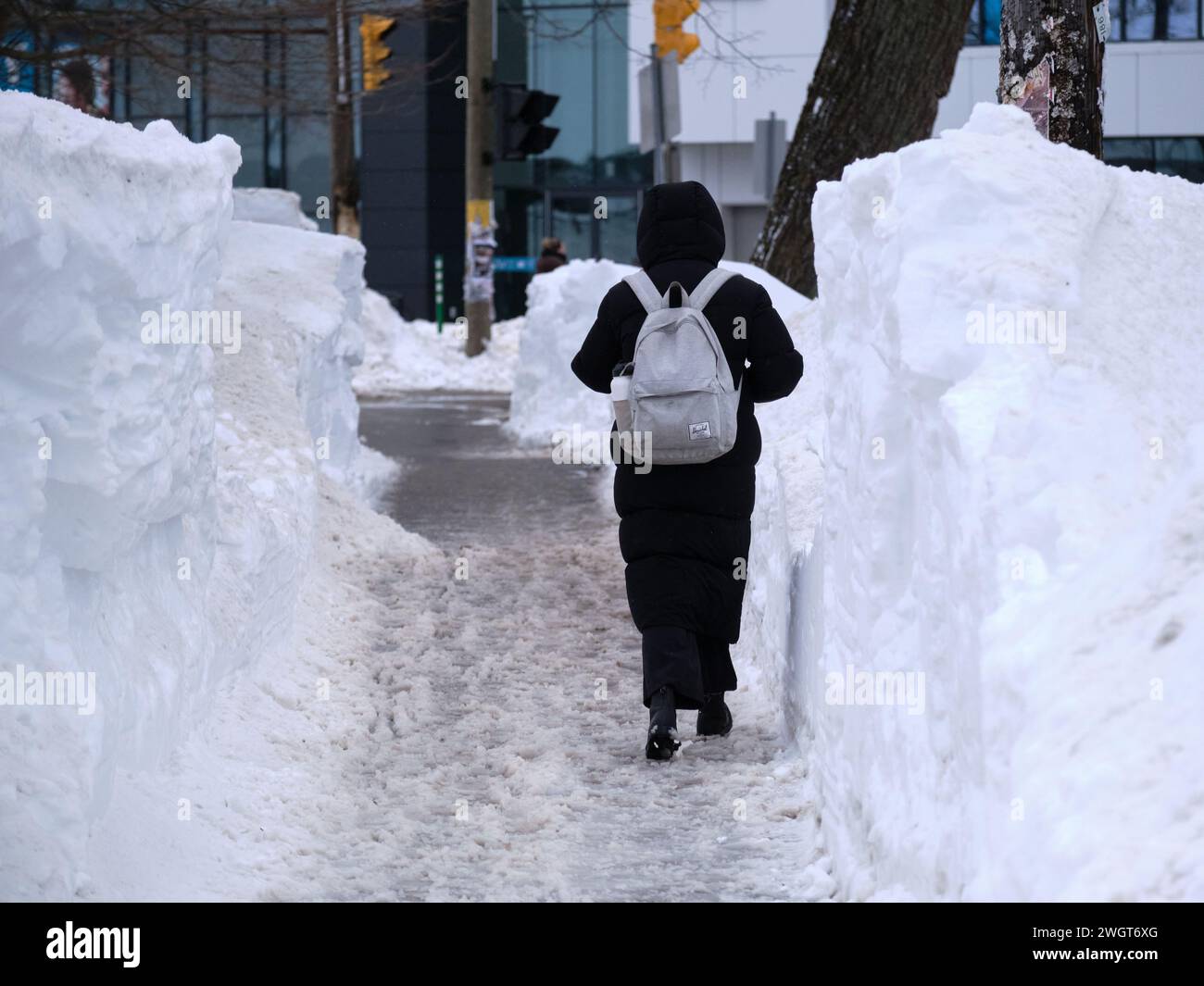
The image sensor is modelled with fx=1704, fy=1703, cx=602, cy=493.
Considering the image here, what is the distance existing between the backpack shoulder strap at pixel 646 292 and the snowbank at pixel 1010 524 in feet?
1.81

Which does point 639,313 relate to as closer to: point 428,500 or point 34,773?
point 34,773

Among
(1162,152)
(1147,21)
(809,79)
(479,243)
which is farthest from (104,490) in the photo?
(1162,152)

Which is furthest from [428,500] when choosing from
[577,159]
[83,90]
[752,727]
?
[577,159]

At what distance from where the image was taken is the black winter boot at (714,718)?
588 centimetres

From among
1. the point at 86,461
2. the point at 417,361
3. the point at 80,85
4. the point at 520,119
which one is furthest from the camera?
the point at 417,361

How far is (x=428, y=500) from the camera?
11.6 meters

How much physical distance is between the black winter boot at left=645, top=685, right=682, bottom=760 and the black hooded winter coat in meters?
0.24

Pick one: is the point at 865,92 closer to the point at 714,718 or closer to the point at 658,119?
the point at 658,119

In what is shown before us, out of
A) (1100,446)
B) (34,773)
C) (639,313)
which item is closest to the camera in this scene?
(1100,446)

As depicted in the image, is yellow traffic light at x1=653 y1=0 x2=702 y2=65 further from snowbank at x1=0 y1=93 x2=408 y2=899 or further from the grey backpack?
the grey backpack

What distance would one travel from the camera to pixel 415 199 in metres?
32.7

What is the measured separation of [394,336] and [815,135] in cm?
1464

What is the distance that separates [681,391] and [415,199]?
2802 cm

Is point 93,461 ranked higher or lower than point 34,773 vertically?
higher
